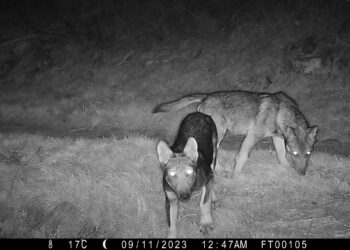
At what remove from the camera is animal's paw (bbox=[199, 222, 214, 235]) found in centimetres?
655

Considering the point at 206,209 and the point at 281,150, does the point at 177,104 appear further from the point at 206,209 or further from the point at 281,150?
the point at 206,209

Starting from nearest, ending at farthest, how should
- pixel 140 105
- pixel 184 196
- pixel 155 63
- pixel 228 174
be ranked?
pixel 184 196 < pixel 228 174 < pixel 140 105 < pixel 155 63

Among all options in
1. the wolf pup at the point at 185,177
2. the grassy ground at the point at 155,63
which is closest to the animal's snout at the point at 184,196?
the wolf pup at the point at 185,177

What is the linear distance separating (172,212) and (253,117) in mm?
3615

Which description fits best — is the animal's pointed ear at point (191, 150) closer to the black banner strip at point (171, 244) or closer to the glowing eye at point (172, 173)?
the glowing eye at point (172, 173)

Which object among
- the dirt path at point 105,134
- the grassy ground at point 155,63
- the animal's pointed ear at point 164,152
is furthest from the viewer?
the grassy ground at point 155,63

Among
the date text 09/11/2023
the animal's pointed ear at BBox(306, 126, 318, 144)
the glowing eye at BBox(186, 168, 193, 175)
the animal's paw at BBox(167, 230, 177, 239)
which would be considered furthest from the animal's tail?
the date text 09/11/2023

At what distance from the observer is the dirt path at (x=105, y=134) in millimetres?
10300

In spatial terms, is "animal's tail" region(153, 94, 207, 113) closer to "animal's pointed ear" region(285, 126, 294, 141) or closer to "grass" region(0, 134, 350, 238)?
"grass" region(0, 134, 350, 238)

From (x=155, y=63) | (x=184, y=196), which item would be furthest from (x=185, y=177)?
(x=155, y=63)

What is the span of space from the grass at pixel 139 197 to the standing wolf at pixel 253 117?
1.66 feet

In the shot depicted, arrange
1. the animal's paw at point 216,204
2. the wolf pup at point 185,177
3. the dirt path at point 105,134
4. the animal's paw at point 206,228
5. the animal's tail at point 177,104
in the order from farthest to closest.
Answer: the dirt path at point 105,134, the animal's tail at point 177,104, the animal's paw at point 216,204, the animal's paw at point 206,228, the wolf pup at point 185,177

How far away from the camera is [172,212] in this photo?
6441 mm

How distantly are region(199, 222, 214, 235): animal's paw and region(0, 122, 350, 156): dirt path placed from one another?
165 inches
